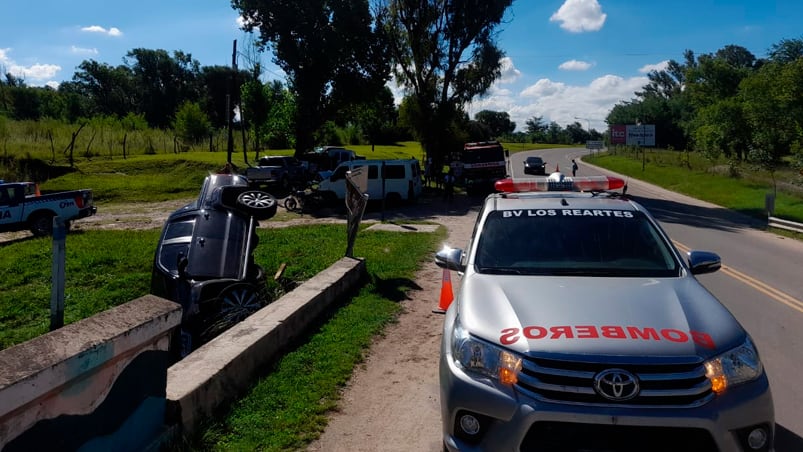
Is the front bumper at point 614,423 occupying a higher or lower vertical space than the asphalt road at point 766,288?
higher

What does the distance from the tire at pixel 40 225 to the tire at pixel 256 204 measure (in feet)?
34.0

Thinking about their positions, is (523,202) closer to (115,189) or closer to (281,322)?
(281,322)

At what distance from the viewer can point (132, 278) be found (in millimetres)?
11141

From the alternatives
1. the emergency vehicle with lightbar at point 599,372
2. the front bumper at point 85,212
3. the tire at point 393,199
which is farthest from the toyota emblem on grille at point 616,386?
the tire at point 393,199

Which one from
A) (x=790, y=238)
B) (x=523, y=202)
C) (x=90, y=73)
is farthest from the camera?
(x=90, y=73)

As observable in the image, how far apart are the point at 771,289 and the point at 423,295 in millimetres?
5608

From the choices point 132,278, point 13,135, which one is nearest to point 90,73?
point 13,135

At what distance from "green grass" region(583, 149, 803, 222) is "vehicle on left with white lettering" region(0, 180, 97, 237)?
2370 centimetres

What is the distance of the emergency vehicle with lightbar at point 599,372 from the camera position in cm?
308

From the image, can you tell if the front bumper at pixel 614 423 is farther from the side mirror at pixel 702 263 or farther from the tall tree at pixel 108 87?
the tall tree at pixel 108 87

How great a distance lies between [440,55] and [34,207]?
21269 millimetres

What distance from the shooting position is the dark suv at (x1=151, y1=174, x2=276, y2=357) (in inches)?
290

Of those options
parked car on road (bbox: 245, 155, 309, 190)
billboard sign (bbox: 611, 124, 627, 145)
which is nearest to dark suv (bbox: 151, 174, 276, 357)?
parked car on road (bbox: 245, 155, 309, 190)

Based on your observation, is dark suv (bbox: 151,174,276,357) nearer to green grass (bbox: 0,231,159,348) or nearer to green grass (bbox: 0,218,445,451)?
green grass (bbox: 0,218,445,451)
